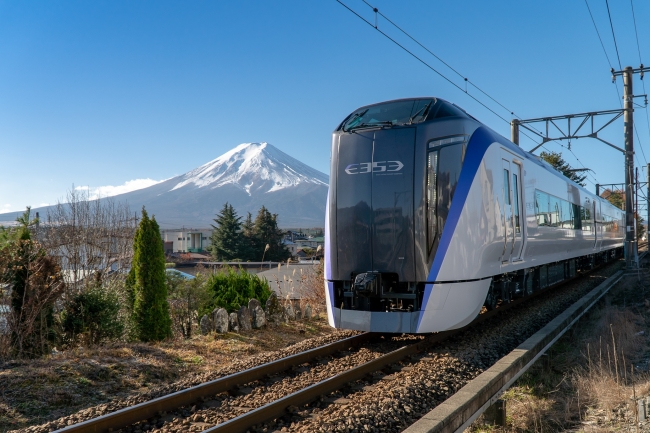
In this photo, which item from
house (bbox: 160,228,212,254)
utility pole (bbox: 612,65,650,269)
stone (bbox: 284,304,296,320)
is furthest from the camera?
house (bbox: 160,228,212,254)

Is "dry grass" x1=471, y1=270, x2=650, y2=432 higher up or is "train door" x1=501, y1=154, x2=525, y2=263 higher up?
"train door" x1=501, y1=154, x2=525, y2=263

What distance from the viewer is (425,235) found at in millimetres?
7461

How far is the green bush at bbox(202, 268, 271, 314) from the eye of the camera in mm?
11047

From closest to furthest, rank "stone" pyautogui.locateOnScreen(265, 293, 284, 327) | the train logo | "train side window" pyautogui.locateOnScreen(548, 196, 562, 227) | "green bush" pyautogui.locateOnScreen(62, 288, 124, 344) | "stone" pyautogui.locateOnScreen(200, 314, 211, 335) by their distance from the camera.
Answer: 1. the train logo
2. "green bush" pyautogui.locateOnScreen(62, 288, 124, 344)
3. "stone" pyautogui.locateOnScreen(200, 314, 211, 335)
4. "stone" pyautogui.locateOnScreen(265, 293, 284, 327)
5. "train side window" pyautogui.locateOnScreen(548, 196, 562, 227)

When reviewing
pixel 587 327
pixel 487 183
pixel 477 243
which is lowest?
pixel 587 327

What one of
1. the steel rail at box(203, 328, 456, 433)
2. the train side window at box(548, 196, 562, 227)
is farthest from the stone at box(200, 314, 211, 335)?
the train side window at box(548, 196, 562, 227)

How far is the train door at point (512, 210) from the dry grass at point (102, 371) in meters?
3.90

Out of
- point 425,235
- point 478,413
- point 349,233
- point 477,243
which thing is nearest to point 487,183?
point 477,243

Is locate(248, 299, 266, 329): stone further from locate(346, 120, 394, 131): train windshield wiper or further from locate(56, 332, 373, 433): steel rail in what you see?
locate(346, 120, 394, 131): train windshield wiper

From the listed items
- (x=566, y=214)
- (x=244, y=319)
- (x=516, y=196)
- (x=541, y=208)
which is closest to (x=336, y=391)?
(x=244, y=319)

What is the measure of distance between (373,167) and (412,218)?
946mm

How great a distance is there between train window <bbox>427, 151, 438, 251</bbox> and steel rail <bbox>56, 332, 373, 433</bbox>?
2.06 meters

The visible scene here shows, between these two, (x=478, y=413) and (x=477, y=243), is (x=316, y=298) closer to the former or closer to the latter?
(x=477, y=243)

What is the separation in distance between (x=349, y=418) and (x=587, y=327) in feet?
24.4
